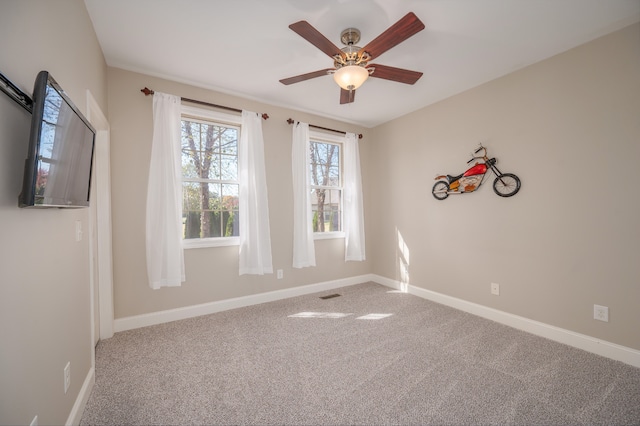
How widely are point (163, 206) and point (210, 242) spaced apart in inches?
26.4

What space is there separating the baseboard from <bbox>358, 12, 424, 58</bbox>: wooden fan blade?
9.94 feet

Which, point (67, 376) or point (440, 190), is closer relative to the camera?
point (67, 376)

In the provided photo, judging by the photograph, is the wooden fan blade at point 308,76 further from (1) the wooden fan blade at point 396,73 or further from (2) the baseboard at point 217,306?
(2) the baseboard at point 217,306

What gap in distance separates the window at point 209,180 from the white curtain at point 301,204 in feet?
2.62

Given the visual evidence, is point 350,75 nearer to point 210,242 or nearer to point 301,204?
point 301,204

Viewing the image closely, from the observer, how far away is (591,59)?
7.86 ft

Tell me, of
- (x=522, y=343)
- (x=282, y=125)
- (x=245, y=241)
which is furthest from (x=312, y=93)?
(x=522, y=343)

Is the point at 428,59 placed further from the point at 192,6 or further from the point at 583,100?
the point at 192,6

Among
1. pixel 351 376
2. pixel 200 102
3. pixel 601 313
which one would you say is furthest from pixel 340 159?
pixel 601 313

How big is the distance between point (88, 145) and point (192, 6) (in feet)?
4.15

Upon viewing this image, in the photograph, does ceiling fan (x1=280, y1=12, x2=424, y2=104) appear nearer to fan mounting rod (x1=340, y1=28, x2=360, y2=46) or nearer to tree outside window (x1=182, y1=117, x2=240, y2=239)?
fan mounting rod (x1=340, y1=28, x2=360, y2=46)

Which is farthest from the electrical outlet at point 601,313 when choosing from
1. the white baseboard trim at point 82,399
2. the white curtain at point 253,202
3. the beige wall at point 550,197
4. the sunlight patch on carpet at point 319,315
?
the white baseboard trim at point 82,399

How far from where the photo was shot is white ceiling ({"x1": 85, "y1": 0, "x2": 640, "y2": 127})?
202 centimetres

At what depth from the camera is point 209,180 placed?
3.32 m
